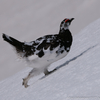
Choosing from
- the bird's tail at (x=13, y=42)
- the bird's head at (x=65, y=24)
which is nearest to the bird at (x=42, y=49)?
the bird's tail at (x=13, y=42)

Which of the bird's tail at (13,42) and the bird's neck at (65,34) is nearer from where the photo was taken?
the bird's tail at (13,42)

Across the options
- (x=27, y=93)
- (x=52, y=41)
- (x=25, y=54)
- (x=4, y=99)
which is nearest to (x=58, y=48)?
(x=52, y=41)

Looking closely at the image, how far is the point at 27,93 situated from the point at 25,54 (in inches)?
42.0

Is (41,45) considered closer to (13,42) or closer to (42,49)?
(42,49)

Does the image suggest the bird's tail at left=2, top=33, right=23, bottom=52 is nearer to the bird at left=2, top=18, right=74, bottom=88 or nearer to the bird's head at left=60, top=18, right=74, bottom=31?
the bird at left=2, top=18, right=74, bottom=88

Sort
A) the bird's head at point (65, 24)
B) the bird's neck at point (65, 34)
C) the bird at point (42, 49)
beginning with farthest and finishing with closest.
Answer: the bird's head at point (65, 24) → the bird's neck at point (65, 34) → the bird at point (42, 49)

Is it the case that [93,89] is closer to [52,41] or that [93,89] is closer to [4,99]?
[52,41]

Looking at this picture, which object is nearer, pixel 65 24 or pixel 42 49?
pixel 42 49

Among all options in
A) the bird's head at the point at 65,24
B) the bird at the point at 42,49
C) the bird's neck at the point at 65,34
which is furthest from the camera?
the bird's head at the point at 65,24

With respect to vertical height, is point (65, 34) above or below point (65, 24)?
below

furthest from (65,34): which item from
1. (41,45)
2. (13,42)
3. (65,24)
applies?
(13,42)

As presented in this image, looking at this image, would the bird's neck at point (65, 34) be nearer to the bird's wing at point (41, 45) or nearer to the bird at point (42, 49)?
the bird at point (42, 49)

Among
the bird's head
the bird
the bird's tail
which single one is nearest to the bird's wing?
the bird

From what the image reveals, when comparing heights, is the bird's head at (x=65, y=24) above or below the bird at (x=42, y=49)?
above
